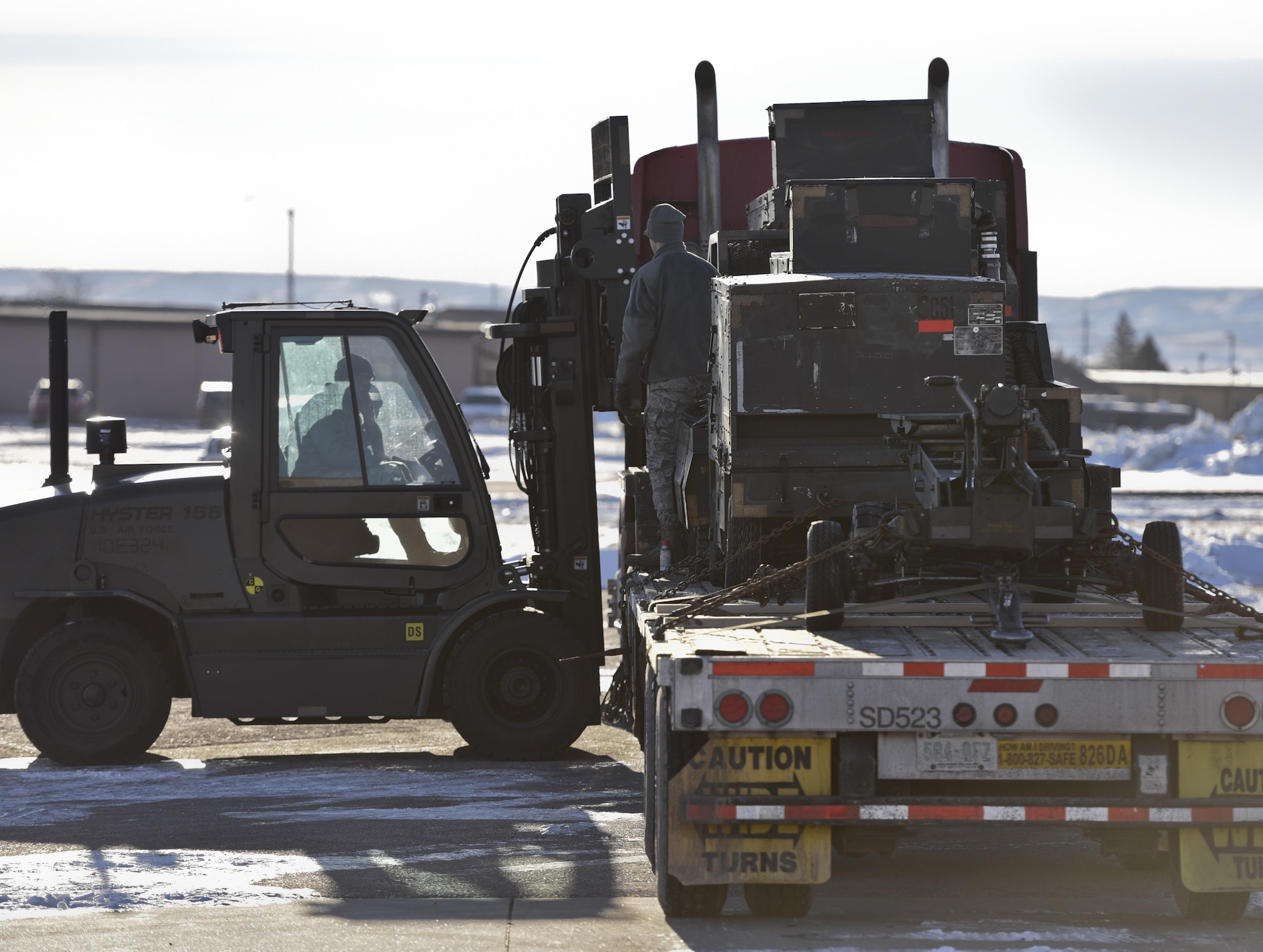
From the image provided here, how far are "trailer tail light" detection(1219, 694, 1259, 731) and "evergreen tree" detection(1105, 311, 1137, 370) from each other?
13584 centimetres

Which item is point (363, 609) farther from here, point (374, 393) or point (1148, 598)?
point (1148, 598)

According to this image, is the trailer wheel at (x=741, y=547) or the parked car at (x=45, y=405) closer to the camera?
the trailer wheel at (x=741, y=547)

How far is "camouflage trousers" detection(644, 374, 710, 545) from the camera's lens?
8.31m

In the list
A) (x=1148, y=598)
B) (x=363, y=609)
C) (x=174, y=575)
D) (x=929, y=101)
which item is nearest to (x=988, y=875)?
(x=1148, y=598)

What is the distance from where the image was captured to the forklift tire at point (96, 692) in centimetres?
863

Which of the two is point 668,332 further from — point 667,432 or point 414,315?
point 414,315

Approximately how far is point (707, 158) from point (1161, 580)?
15.5 ft

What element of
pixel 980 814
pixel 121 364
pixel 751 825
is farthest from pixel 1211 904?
pixel 121 364

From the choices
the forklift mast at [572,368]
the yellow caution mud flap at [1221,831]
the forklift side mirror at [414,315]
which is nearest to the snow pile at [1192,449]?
the forklift mast at [572,368]

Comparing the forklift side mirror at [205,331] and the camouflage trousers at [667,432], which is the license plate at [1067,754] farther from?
the forklift side mirror at [205,331]

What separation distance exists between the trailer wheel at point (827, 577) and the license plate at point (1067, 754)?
863 millimetres

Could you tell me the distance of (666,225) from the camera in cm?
837

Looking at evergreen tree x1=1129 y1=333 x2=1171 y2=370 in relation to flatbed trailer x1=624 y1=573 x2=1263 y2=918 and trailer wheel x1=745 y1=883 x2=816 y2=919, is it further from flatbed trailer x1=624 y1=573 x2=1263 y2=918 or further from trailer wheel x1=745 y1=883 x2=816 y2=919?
trailer wheel x1=745 y1=883 x2=816 y2=919

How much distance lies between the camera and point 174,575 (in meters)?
8.66
